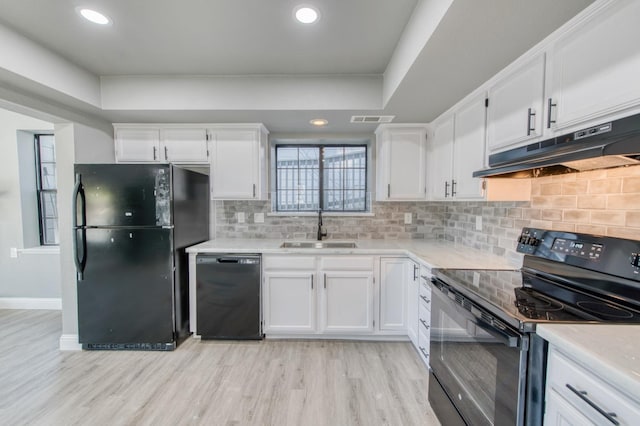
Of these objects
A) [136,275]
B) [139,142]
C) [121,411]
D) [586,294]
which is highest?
[139,142]

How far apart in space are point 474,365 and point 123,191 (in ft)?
9.33

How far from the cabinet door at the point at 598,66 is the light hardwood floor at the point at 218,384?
1884mm

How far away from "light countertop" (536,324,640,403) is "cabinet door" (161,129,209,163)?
292 cm

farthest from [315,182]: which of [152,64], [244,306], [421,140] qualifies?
[152,64]

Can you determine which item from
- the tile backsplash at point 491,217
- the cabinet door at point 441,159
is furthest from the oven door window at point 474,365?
the cabinet door at point 441,159

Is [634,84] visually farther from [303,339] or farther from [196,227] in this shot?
[196,227]

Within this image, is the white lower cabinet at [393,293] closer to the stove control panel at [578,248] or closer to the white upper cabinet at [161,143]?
the stove control panel at [578,248]


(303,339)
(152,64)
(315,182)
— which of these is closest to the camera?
(152,64)

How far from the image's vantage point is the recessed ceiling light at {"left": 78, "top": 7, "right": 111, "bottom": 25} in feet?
4.98

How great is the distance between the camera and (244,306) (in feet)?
7.98

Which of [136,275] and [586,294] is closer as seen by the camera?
[586,294]

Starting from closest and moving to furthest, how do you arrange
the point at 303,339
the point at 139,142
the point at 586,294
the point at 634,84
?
the point at 634,84
the point at 586,294
the point at 303,339
the point at 139,142

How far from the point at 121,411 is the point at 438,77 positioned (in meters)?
3.02

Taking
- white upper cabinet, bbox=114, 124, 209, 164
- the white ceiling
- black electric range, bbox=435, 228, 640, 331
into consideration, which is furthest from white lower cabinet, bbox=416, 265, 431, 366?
white upper cabinet, bbox=114, 124, 209, 164
